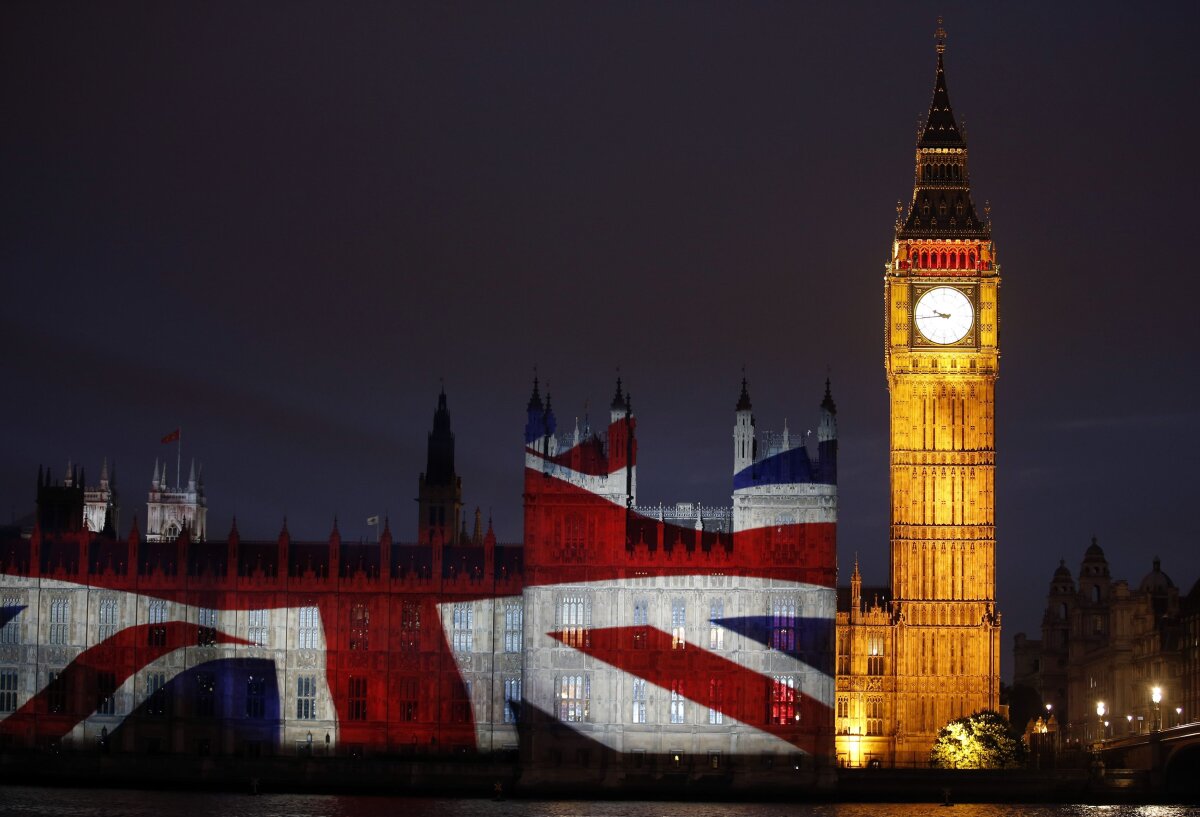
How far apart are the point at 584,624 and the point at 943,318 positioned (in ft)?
93.5

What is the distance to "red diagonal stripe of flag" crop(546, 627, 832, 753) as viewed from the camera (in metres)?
117

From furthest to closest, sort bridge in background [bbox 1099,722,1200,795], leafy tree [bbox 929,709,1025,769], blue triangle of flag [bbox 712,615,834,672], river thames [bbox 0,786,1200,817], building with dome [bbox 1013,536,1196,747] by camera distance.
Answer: building with dome [bbox 1013,536,1196,747], leafy tree [bbox 929,709,1025,769], blue triangle of flag [bbox 712,615,834,672], bridge in background [bbox 1099,722,1200,795], river thames [bbox 0,786,1200,817]

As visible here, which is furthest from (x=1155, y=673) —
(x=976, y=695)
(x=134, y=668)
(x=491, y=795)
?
(x=134, y=668)

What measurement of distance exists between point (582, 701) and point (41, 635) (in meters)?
27.8

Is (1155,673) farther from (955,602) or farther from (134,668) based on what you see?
(134,668)

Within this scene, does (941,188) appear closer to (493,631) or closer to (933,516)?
(933,516)

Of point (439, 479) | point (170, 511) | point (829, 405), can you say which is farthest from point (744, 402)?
point (170, 511)

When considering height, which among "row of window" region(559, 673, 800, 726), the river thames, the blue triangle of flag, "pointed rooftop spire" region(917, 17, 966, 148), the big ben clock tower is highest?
"pointed rooftop spire" region(917, 17, 966, 148)

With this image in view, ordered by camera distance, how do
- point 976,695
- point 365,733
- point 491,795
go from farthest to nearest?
point 976,695 → point 365,733 → point 491,795

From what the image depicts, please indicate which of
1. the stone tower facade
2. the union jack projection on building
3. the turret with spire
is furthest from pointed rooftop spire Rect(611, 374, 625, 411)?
the stone tower facade

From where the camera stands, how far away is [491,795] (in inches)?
4424

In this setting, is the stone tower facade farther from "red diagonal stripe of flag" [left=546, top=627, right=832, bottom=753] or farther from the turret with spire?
"red diagonal stripe of flag" [left=546, top=627, right=832, bottom=753]

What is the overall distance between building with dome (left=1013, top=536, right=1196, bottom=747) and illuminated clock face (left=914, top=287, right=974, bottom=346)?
22.5 m

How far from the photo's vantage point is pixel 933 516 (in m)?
131
